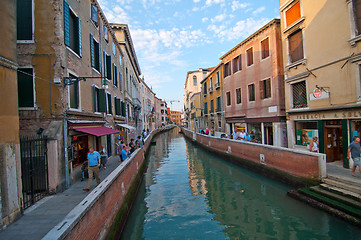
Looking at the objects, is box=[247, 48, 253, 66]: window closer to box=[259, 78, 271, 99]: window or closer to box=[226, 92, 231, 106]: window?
box=[259, 78, 271, 99]: window

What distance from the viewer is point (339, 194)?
622cm

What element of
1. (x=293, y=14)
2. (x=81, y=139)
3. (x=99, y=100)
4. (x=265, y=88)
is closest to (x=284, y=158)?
(x=265, y=88)

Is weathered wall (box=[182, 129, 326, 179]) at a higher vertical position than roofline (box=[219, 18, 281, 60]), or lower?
lower

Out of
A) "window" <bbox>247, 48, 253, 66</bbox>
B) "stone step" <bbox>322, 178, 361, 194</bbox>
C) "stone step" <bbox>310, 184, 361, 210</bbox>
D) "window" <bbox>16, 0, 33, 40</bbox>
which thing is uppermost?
"window" <bbox>247, 48, 253, 66</bbox>

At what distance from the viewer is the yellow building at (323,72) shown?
8.38 metres

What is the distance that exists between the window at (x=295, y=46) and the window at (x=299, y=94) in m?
1.50

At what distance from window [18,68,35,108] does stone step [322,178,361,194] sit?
1085cm

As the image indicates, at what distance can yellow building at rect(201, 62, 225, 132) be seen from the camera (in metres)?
23.4

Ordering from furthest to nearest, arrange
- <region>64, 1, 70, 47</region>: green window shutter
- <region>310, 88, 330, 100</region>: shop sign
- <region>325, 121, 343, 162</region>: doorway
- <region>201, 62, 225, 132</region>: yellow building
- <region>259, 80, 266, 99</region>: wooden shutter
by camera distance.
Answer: <region>201, 62, 225, 132</region>: yellow building
<region>259, 80, 266, 99</region>: wooden shutter
<region>325, 121, 343, 162</region>: doorway
<region>310, 88, 330, 100</region>: shop sign
<region>64, 1, 70, 47</region>: green window shutter

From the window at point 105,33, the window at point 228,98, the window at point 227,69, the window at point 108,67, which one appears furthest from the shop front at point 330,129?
the window at point 105,33

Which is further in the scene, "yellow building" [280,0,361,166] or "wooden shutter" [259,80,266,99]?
"wooden shutter" [259,80,266,99]

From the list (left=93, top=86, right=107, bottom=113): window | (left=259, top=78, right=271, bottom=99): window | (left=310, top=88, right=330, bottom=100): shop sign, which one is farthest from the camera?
(left=259, top=78, right=271, bottom=99): window

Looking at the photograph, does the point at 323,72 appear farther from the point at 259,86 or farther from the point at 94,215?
the point at 94,215

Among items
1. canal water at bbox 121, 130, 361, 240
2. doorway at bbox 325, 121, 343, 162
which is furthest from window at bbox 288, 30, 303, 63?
canal water at bbox 121, 130, 361, 240
